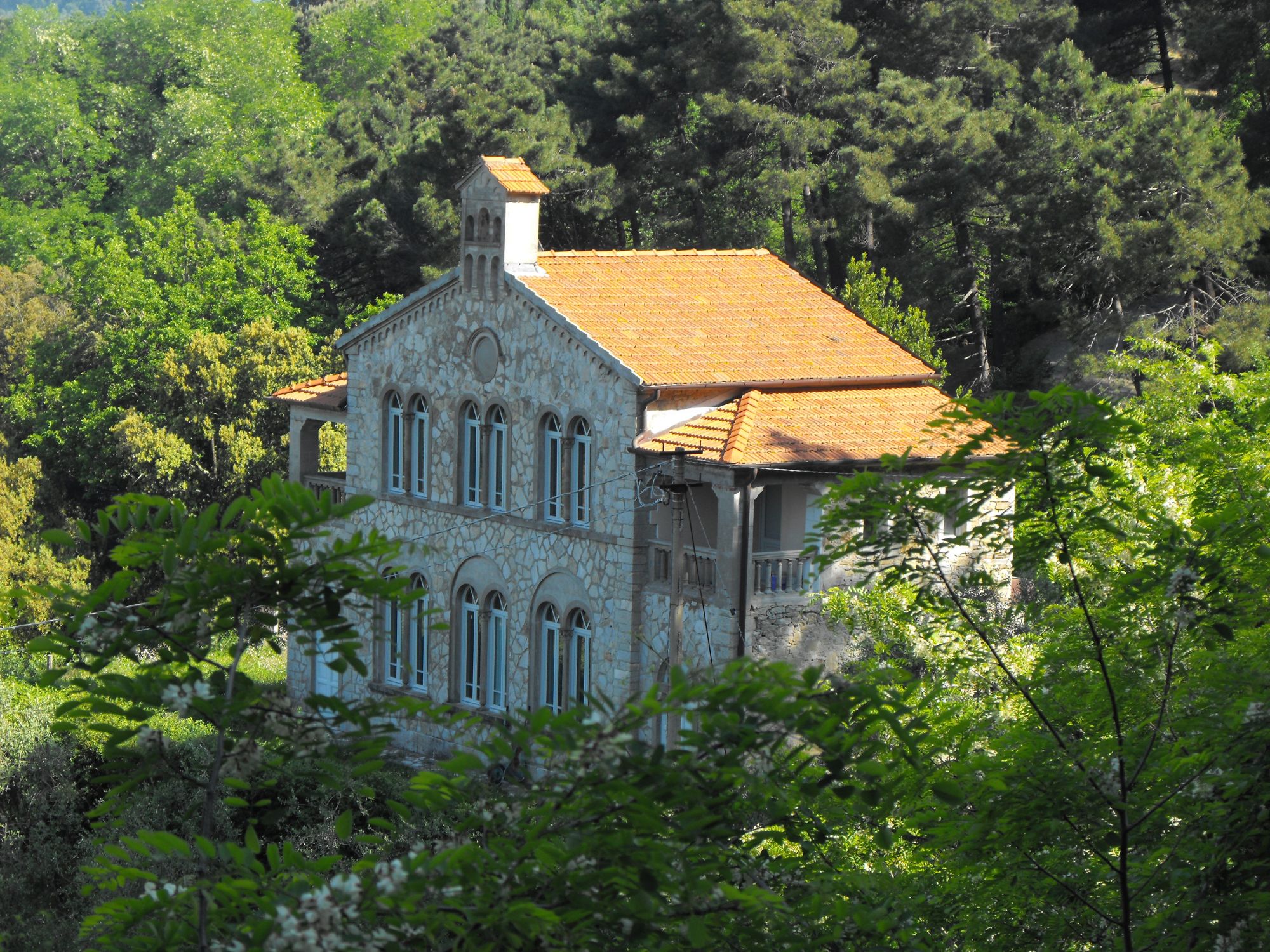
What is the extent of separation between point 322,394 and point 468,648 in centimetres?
644

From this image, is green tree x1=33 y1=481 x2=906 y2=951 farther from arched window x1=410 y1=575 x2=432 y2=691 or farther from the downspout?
arched window x1=410 y1=575 x2=432 y2=691

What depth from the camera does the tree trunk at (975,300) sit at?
39.7 metres

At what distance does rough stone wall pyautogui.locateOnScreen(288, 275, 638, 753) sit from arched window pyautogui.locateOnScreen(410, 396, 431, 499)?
210 millimetres

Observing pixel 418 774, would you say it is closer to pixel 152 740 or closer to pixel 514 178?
pixel 152 740

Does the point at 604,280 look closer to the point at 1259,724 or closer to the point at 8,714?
the point at 8,714

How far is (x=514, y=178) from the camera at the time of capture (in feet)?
90.6

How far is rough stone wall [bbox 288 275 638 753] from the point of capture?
25.9 meters

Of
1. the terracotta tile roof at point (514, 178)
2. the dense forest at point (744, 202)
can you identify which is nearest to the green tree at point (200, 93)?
the dense forest at point (744, 202)

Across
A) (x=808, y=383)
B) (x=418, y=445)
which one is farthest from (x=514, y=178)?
(x=808, y=383)

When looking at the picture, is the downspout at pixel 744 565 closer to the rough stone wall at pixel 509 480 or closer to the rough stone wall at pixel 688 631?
the rough stone wall at pixel 688 631

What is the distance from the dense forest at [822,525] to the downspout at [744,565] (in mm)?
2488

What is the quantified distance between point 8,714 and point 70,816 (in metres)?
2.89

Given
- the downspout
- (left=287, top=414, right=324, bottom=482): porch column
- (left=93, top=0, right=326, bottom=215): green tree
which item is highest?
(left=93, top=0, right=326, bottom=215): green tree

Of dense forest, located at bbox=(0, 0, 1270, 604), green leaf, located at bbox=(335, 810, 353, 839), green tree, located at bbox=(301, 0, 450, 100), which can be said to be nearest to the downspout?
dense forest, located at bbox=(0, 0, 1270, 604)
